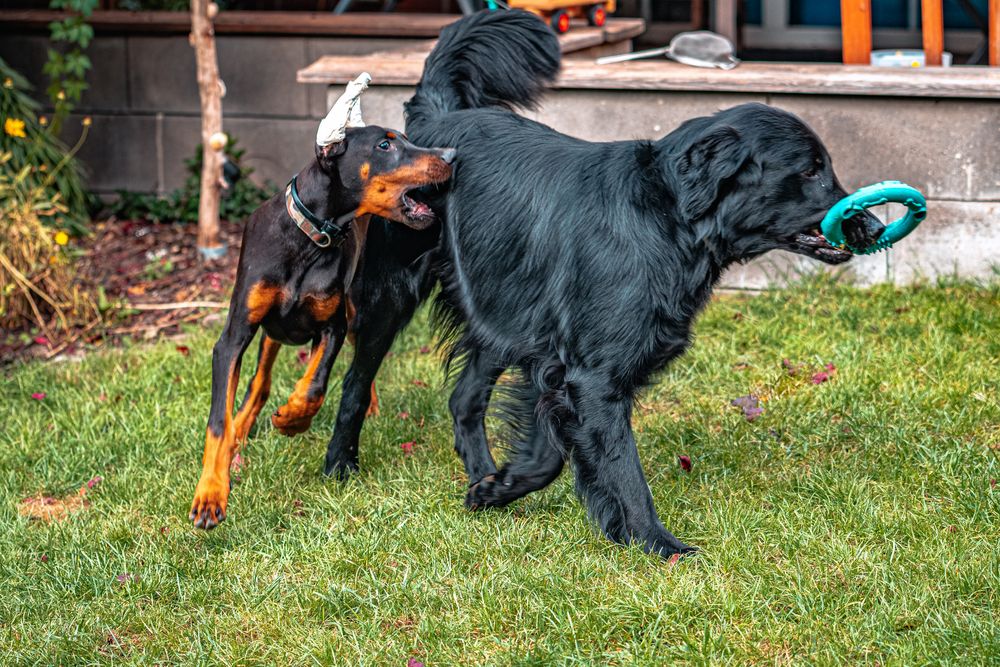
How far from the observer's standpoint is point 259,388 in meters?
4.46

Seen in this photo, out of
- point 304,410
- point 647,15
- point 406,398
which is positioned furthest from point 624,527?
point 647,15

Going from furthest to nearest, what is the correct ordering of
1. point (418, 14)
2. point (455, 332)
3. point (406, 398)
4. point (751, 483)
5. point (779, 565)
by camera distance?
point (418, 14), point (406, 398), point (455, 332), point (751, 483), point (779, 565)

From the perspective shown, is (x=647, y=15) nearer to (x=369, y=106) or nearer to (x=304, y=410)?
(x=369, y=106)

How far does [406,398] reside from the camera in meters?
5.16

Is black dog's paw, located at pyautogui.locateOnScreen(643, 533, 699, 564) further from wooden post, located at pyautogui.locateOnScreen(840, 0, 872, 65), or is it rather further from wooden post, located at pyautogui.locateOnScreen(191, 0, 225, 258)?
wooden post, located at pyautogui.locateOnScreen(191, 0, 225, 258)

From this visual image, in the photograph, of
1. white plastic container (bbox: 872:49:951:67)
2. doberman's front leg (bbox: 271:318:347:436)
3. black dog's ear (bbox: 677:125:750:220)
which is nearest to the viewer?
black dog's ear (bbox: 677:125:750:220)


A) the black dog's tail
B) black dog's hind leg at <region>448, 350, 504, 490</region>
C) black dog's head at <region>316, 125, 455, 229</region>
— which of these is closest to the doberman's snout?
black dog's head at <region>316, 125, 455, 229</region>

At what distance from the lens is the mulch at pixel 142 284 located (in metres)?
6.23

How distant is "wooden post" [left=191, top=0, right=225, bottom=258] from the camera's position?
7.23 metres

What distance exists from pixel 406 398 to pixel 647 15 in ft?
20.4

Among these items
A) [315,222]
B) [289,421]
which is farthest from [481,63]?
[289,421]

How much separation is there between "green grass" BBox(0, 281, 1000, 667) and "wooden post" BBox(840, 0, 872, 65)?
210cm

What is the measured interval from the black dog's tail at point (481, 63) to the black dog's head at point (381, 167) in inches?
19.8

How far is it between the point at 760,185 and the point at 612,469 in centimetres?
98
